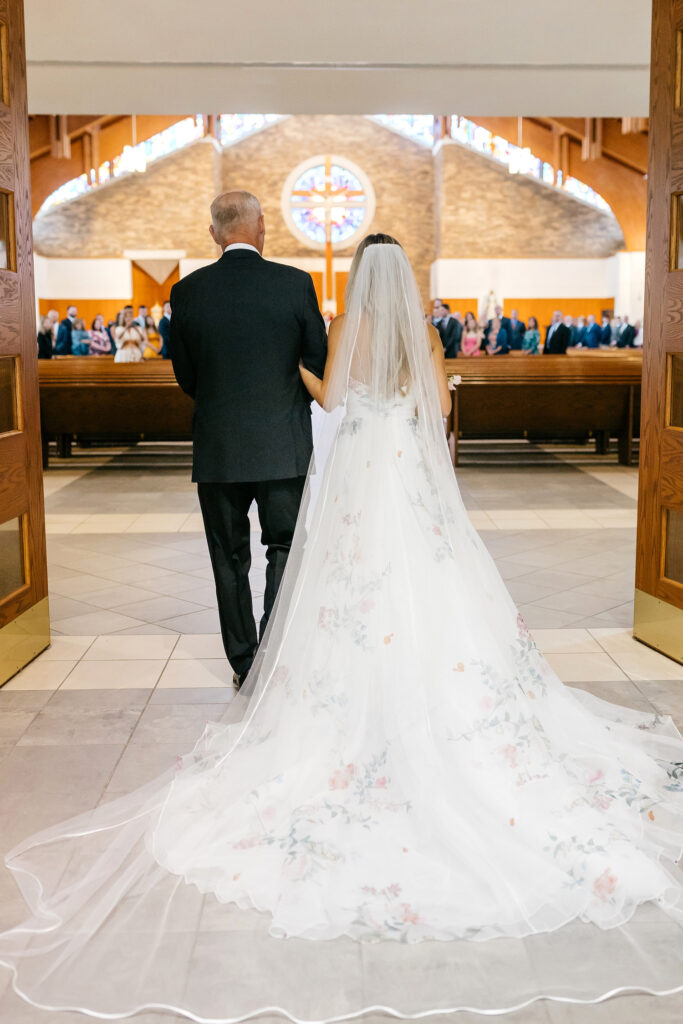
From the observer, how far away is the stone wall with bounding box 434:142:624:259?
24562mm

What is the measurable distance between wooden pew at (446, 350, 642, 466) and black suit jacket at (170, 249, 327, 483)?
647 centimetres

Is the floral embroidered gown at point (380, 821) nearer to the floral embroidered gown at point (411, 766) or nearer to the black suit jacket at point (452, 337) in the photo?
the floral embroidered gown at point (411, 766)

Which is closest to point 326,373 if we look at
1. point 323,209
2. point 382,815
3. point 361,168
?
point 382,815

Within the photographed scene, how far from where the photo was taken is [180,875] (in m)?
2.31

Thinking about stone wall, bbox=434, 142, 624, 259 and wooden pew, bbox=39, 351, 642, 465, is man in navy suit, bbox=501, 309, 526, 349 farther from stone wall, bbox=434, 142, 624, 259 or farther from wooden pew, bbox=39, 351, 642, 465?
wooden pew, bbox=39, 351, 642, 465

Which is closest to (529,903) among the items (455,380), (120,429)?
(455,380)

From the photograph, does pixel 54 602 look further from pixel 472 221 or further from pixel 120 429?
pixel 472 221

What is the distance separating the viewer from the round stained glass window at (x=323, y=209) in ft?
84.8

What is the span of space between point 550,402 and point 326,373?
23.7ft

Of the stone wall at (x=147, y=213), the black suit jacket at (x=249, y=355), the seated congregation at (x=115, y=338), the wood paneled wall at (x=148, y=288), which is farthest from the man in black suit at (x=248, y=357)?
the wood paneled wall at (x=148, y=288)

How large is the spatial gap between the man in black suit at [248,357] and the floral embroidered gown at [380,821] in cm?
44

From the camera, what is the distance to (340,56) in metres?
6.78

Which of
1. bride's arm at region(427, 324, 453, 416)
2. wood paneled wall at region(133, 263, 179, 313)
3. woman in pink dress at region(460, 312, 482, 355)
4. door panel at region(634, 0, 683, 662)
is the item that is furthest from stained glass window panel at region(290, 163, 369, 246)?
bride's arm at region(427, 324, 453, 416)

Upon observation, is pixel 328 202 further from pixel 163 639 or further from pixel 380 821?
pixel 380 821
